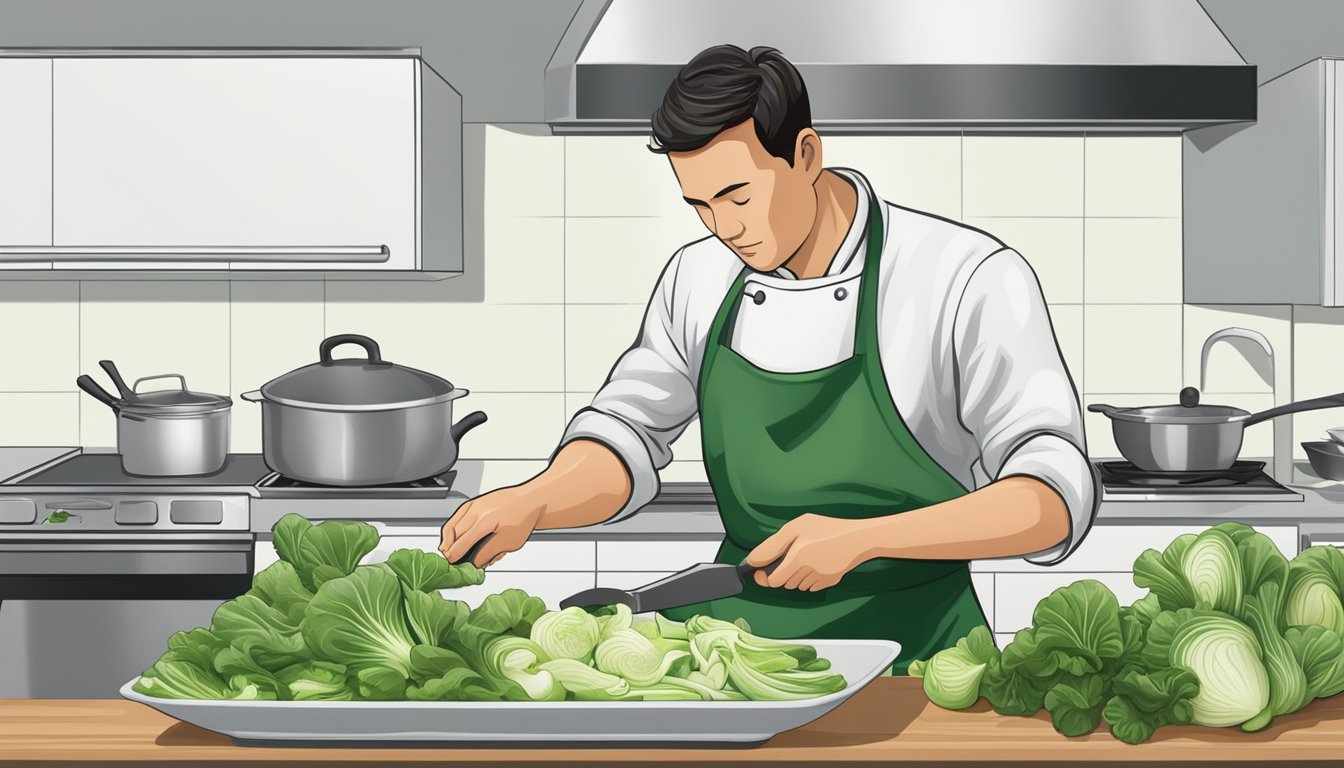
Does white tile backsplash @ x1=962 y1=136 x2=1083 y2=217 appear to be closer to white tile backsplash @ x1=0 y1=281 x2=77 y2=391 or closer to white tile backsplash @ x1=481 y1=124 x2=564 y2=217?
white tile backsplash @ x1=481 y1=124 x2=564 y2=217

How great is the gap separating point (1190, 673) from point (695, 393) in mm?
939

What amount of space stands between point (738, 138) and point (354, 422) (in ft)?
4.90

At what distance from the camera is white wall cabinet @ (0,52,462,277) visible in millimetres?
2852

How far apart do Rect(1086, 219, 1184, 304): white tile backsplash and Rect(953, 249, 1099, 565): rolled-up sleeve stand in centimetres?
173

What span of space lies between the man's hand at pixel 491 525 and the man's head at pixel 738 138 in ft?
1.20

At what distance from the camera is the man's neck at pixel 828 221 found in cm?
176

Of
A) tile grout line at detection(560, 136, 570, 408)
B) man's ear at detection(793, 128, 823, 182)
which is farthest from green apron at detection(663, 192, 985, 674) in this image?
tile grout line at detection(560, 136, 570, 408)

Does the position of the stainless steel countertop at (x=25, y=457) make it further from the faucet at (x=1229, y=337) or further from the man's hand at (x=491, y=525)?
the faucet at (x=1229, y=337)

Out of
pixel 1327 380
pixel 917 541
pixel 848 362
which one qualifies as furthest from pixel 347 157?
pixel 1327 380

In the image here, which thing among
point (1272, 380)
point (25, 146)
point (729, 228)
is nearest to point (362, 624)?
point (729, 228)

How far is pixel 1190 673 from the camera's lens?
108cm

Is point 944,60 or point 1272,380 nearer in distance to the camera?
point 944,60

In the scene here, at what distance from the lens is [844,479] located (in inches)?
71.1

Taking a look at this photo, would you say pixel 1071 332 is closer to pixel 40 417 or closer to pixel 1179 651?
pixel 1179 651
